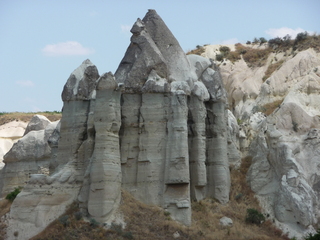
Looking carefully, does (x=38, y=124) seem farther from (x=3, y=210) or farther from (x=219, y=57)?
(x=219, y=57)

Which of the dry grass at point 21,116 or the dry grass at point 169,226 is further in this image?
the dry grass at point 21,116

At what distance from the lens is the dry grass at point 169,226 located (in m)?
29.2

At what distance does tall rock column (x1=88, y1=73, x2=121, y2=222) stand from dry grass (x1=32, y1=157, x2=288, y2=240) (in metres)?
0.88

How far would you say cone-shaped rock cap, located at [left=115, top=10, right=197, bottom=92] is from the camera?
34125mm

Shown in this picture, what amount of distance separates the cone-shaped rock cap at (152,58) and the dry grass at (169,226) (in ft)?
21.6

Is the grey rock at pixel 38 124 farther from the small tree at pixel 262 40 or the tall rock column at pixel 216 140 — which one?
the small tree at pixel 262 40

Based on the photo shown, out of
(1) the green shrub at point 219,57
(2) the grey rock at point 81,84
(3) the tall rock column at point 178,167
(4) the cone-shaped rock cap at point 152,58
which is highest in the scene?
(1) the green shrub at point 219,57

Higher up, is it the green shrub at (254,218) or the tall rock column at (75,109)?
the tall rock column at (75,109)

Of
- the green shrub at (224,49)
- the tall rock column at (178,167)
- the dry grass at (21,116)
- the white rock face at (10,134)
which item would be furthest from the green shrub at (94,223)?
the dry grass at (21,116)

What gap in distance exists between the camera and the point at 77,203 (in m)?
31.0

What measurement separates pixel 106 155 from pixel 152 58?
7023 millimetres

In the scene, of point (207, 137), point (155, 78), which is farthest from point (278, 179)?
point (155, 78)

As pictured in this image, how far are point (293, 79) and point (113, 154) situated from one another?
86.3 feet

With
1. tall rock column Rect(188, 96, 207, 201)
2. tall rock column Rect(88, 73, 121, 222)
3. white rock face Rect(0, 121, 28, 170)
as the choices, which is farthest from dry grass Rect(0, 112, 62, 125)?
tall rock column Rect(88, 73, 121, 222)
